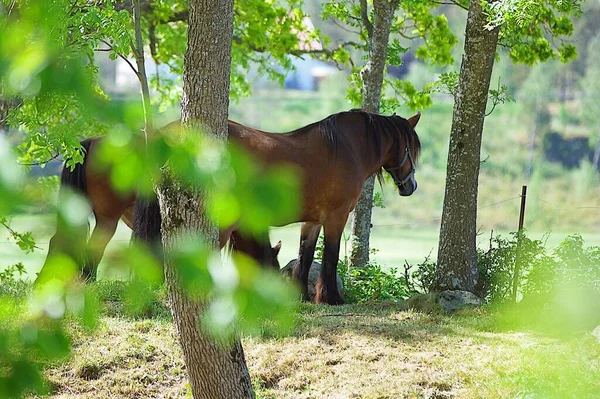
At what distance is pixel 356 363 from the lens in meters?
5.05

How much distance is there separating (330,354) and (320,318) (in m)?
1.06

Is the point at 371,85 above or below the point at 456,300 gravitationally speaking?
above

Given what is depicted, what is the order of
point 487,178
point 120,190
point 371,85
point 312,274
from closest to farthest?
1. point 120,190
2. point 312,274
3. point 371,85
4. point 487,178

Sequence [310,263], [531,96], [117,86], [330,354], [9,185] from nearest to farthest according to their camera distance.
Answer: [9,185] → [117,86] → [330,354] → [310,263] → [531,96]

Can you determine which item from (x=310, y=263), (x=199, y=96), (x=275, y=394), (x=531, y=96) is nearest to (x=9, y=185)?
(x=199, y=96)

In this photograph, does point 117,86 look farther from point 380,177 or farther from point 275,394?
point 380,177

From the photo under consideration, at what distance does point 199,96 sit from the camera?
3.42m

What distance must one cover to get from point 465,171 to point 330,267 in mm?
1442

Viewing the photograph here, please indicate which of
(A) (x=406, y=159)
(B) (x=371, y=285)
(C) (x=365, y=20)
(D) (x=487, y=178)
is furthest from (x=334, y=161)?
(D) (x=487, y=178)

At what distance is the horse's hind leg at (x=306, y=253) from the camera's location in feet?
24.4

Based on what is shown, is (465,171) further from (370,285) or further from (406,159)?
(370,285)

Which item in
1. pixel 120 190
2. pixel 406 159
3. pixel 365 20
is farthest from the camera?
pixel 365 20

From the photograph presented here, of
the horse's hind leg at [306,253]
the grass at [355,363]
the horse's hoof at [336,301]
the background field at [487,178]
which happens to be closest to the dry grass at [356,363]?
the grass at [355,363]

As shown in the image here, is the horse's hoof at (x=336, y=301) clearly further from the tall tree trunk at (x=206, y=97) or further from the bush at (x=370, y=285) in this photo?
the tall tree trunk at (x=206, y=97)
